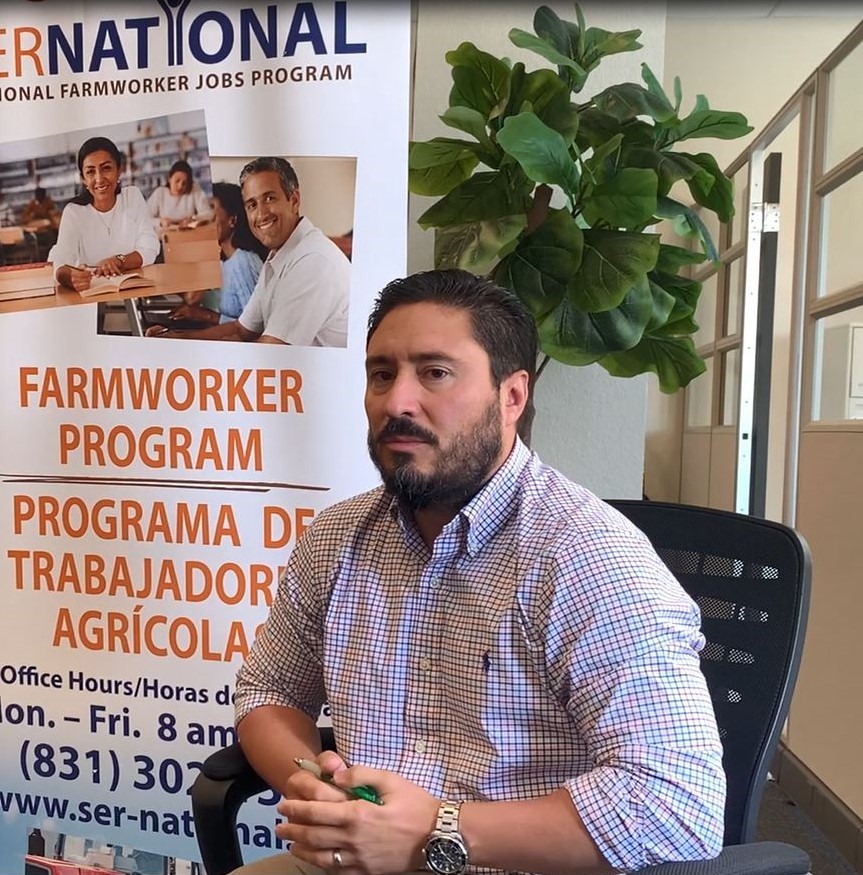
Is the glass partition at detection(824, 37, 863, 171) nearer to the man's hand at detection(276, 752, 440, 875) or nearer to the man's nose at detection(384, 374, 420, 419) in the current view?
the man's nose at detection(384, 374, 420, 419)

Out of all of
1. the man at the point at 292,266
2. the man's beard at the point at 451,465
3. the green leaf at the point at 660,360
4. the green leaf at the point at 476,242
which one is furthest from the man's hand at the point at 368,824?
the green leaf at the point at 660,360

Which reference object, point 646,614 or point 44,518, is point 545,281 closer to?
point 646,614

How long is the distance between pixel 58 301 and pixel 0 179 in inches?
11.0

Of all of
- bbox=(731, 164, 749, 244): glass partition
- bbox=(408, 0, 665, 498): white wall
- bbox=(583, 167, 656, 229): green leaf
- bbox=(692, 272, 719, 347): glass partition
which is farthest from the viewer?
bbox=(692, 272, 719, 347): glass partition

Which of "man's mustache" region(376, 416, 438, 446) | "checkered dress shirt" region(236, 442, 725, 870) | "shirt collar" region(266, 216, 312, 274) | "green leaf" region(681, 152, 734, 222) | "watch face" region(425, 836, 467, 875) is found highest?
"green leaf" region(681, 152, 734, 222)

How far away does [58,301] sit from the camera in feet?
5.82

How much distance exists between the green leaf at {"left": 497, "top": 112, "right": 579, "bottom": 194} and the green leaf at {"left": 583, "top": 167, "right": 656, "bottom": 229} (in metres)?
0.14

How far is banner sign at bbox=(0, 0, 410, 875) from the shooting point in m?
1.68

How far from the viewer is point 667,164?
1894 millimetres

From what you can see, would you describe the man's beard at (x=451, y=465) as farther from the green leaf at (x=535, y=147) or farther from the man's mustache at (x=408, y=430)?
the green leaf at (x=535, y=147)

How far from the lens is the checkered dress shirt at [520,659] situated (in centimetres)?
92

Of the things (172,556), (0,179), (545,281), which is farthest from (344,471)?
(0,179)

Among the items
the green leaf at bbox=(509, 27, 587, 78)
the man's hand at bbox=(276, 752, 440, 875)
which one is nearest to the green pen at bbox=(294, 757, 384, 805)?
the man's hand at bbox=(276, 752, 440, 875)

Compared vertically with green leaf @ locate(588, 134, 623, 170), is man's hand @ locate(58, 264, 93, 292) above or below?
below
